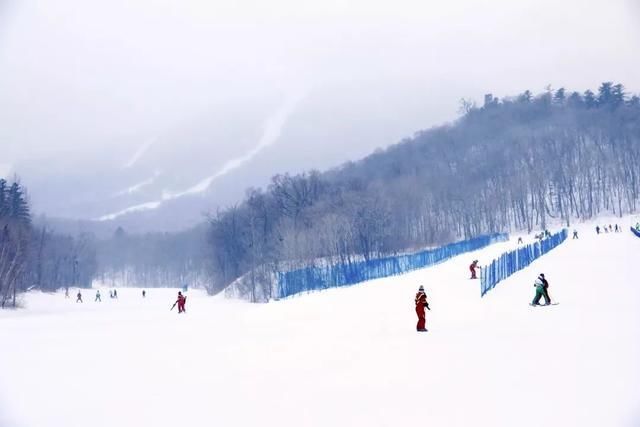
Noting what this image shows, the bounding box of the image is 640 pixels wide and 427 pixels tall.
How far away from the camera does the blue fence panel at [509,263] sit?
26492 mm

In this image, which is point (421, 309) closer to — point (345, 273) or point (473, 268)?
point (473, 268)

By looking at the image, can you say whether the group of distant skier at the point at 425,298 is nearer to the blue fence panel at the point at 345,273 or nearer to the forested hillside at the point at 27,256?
the blue fence panel at the point at 345,273

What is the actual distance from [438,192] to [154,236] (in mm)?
99557

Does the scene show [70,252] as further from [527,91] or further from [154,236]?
[527,91]

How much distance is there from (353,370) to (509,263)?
80.6 feet

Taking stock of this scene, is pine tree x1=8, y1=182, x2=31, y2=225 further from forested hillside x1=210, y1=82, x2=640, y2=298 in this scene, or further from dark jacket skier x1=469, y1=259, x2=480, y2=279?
dark jacket skier x1=469, y1=259, x2=480, y2=279

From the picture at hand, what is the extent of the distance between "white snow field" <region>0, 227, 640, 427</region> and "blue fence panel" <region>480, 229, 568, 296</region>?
3.67 m

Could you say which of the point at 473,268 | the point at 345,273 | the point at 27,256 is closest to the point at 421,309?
the point at 473,268

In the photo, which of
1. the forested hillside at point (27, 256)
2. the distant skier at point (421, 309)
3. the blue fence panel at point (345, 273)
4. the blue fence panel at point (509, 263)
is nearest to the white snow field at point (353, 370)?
the distant skier at point (421, 309)

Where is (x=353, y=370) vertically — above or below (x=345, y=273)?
below

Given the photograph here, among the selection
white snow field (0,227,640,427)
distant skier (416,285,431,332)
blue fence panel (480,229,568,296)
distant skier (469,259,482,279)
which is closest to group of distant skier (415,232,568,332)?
distant skier (416,285,431,332)

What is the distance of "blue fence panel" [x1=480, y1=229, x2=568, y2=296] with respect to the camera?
2649 cm

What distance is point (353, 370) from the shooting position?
12.0 meters

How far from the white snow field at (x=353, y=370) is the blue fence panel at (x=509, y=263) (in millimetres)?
3669
